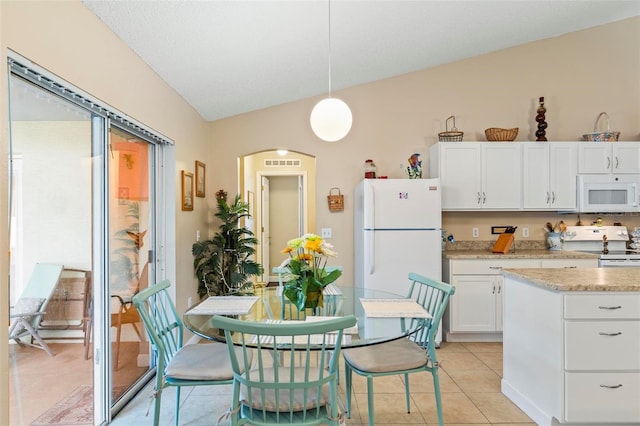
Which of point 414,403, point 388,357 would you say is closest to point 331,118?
point 388,357

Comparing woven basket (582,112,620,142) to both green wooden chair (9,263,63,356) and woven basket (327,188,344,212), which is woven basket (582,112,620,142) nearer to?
woven basket (327,188,344,212)

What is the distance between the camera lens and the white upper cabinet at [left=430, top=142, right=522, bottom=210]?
4062 mm

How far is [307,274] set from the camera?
7.16 feet

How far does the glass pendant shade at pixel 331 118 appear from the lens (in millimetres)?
2430

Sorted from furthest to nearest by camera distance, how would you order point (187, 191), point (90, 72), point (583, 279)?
point (187, 191), point (583, 279), point (90, 72)

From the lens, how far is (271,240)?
7496 mm

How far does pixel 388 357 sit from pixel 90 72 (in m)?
2.24

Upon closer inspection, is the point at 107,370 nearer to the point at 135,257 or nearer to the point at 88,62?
the point at 135,257

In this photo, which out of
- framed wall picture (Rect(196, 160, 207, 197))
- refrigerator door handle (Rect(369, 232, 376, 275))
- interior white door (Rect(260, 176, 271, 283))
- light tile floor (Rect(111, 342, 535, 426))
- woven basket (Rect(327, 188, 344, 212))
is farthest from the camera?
interior white door (Rect(260, 176, 271, 283))

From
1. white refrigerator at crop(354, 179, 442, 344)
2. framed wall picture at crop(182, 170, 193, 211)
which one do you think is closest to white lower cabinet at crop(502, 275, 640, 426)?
white refrigerator at crop(354, 179, 442, 344)

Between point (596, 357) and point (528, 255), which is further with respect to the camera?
point (528, 255)

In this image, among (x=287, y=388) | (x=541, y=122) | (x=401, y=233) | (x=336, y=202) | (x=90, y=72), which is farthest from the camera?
(x=336, y=202)

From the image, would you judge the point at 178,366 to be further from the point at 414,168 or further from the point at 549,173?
the point at 549,173

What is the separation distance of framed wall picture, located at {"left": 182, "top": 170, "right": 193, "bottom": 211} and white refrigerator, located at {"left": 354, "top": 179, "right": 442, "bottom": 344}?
1740 millimetres
